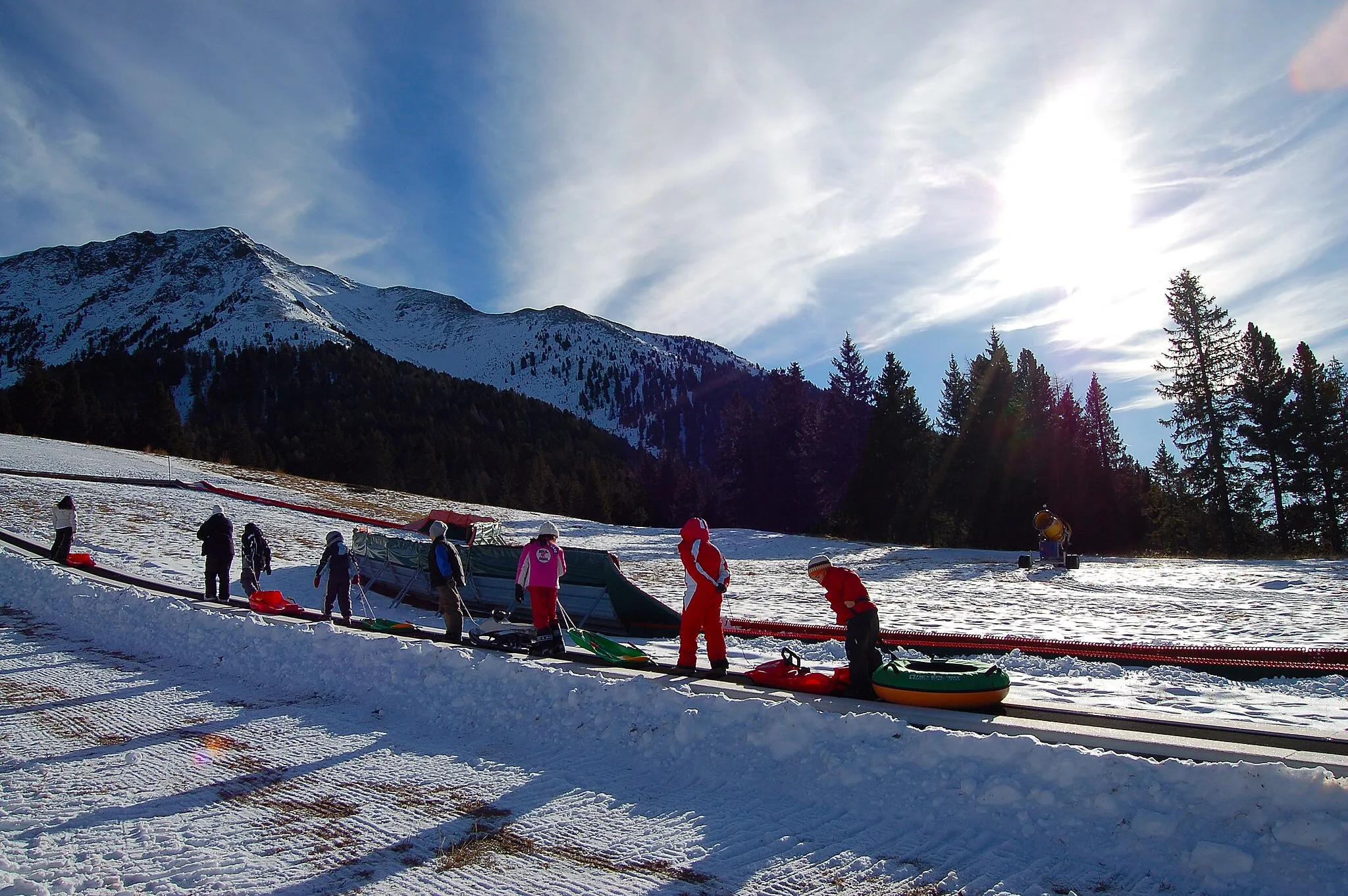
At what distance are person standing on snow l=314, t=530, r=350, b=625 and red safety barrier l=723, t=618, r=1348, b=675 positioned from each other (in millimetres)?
7290

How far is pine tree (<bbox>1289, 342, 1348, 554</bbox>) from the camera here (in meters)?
33.8

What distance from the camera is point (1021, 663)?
33.2 ft

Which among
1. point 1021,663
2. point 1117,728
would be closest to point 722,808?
point 1117,728

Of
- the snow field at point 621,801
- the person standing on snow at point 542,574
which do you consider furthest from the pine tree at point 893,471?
the snow field at point 621,801

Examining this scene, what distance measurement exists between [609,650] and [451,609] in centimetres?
292

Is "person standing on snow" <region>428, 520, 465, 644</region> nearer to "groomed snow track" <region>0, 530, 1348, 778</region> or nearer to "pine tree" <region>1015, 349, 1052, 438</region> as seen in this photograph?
"groomed snow track" <region>0, 530, 1348, 778</region>

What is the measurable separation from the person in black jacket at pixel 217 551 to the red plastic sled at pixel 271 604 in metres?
1.57

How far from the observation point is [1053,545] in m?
23.9

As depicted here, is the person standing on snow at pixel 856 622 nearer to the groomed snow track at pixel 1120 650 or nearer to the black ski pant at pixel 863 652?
the black ski pant at pixel 863 652

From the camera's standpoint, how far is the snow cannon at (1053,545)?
77.0 ft

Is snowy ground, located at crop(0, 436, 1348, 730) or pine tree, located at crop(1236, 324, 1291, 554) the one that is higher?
pine tree, located at crop(1236, 324, 1291, 554)

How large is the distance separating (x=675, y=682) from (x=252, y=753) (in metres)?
3.62

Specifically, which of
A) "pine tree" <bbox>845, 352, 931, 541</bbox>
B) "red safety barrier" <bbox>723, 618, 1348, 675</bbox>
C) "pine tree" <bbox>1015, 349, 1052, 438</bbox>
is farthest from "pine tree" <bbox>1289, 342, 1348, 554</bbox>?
"red safety barrier" <bbox>723, 618, 1348, 675</bbox>

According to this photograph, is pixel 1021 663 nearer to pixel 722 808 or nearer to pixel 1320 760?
pixel 1320 760
